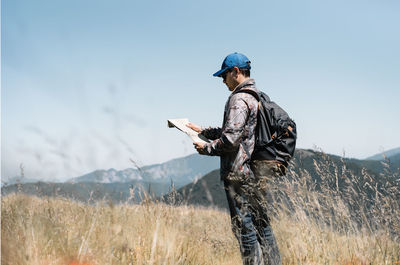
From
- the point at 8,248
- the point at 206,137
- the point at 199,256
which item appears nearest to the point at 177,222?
the point at 199,256

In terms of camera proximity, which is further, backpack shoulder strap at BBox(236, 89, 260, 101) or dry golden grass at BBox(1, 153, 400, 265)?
backpack shoulder strap at BBox(236, 89, 260, 101)

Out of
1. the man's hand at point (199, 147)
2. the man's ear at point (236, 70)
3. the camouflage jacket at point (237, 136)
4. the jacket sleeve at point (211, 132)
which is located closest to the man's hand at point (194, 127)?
the jacket sleeve at point (211, 132)

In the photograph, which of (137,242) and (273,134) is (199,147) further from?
(137,242)

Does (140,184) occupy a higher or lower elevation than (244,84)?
lower

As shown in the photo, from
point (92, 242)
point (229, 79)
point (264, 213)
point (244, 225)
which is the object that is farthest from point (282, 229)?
point (92, 242)

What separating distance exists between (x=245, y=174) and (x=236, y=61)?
1025mm

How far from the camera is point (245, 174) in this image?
109 inches

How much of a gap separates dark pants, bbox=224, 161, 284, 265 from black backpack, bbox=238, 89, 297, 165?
101mm

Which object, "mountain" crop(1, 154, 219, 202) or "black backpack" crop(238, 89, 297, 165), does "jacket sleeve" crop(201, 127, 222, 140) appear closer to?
"mountain" crop(1, 154, 219, 202)

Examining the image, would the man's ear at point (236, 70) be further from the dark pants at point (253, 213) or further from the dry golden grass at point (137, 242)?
the dry golden grass at point (137, 242)

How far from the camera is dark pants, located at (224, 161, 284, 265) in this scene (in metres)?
2.79

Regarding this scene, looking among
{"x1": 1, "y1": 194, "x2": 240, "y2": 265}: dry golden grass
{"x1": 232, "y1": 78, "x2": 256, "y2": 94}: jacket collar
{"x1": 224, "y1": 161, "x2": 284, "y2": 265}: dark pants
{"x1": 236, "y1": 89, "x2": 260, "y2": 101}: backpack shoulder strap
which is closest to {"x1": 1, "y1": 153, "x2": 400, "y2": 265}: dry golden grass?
{"x1": 1, "y1": 194, "x2": 240, "y2": 265}: dry golden grass

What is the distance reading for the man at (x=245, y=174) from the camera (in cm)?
276

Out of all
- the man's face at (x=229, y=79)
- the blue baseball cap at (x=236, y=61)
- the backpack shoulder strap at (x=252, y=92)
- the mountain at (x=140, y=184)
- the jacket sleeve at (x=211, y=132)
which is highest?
the blue baseball cap at (x=236, y=61)
